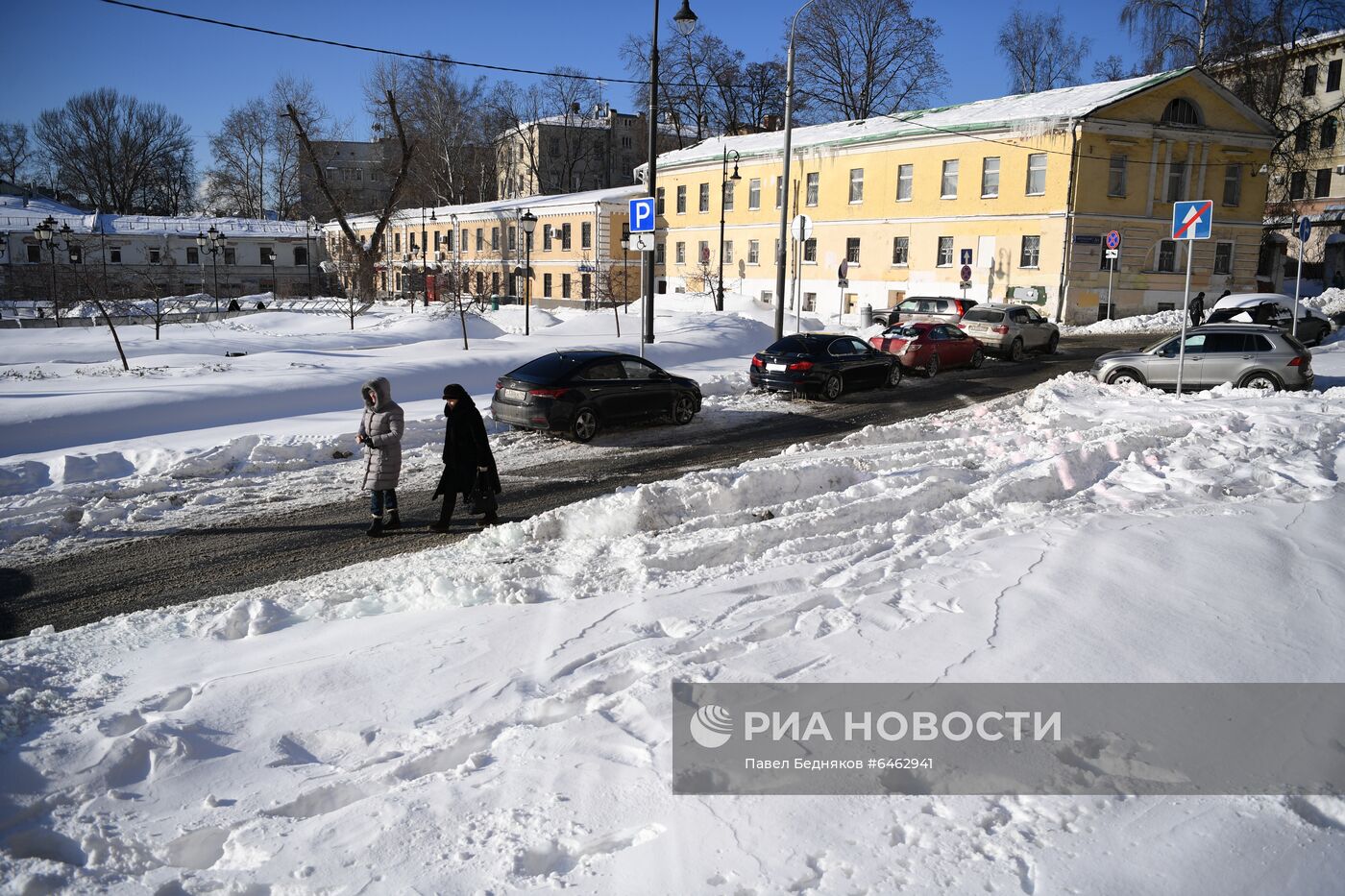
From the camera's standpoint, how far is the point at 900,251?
41969 mm

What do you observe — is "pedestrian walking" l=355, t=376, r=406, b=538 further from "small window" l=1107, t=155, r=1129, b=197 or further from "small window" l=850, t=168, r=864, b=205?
"small window" l=850, t=168, r=864, b=205

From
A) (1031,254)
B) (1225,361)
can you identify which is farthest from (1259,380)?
(1031,254)

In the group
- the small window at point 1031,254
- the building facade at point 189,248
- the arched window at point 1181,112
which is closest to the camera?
the small window at point 1031,254

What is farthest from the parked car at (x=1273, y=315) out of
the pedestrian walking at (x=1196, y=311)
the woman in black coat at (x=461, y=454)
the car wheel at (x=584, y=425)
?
the woman in black coat at (x=461, y=454)

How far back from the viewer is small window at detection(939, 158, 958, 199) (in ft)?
130

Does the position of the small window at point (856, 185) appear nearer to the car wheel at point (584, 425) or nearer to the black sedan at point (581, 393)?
the black sedan at point (581, 393)

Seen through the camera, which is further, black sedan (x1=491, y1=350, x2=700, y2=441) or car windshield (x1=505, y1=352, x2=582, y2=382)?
car windshield (x1=505, y1=352, x2=582, y2=382)

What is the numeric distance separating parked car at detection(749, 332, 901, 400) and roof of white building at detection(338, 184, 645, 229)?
31013mm

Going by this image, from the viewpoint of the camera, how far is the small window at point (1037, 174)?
37.1 m

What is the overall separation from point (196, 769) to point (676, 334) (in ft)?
76.5

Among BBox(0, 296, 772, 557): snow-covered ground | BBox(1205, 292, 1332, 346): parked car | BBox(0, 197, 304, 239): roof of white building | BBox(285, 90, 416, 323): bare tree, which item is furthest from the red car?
BBox(0, 197, 304, 239): roof of white building

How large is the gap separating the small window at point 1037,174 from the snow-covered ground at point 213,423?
56.1ft

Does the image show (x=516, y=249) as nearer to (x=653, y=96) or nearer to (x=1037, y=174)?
(x=1037, y=174)

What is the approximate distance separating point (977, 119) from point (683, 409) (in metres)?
30.0
